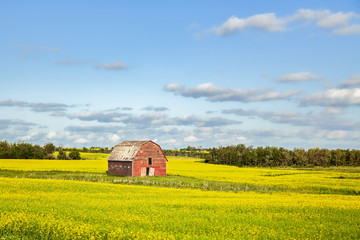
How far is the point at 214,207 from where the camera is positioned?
24.4 meters

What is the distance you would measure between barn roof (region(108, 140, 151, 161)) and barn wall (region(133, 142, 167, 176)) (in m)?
0.85

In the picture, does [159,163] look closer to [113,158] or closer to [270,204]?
[113,158]

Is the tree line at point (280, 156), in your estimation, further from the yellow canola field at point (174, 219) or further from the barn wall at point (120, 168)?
the yellow canola field at point (174, 219)

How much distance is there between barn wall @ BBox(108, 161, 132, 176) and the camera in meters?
60.7

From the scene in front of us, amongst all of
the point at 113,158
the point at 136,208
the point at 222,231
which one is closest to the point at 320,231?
the point at 222,231

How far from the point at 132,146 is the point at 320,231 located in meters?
48.6

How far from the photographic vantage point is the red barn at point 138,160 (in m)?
60.8

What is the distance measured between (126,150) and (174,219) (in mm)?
45158

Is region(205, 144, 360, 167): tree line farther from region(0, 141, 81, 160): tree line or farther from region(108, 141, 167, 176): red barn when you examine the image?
region(108, 141, 167, 176): red barn

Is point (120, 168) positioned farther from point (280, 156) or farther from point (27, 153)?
point (280, 156)

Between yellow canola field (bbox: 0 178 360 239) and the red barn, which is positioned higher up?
the red barn

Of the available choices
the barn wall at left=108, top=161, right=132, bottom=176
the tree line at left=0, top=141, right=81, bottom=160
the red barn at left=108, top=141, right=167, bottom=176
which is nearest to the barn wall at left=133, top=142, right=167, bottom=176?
the red barn at left=108, top=141, right=167, bottom=176

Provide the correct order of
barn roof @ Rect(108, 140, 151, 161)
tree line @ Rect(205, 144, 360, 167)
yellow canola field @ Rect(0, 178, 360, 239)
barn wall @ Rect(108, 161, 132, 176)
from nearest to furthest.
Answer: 1. yellow canola field @ Rect(0, 178, 360, 239)
2. barn wall @ Rect(108, 161, 132, 176)
3. barn roof @ Rect(108, 140, 151, 161)
4. tree line @ Rect(205, 144, 360, 167)

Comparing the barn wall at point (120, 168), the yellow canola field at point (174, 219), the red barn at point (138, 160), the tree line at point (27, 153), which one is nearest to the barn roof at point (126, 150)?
the red barn at point (138, 160)
